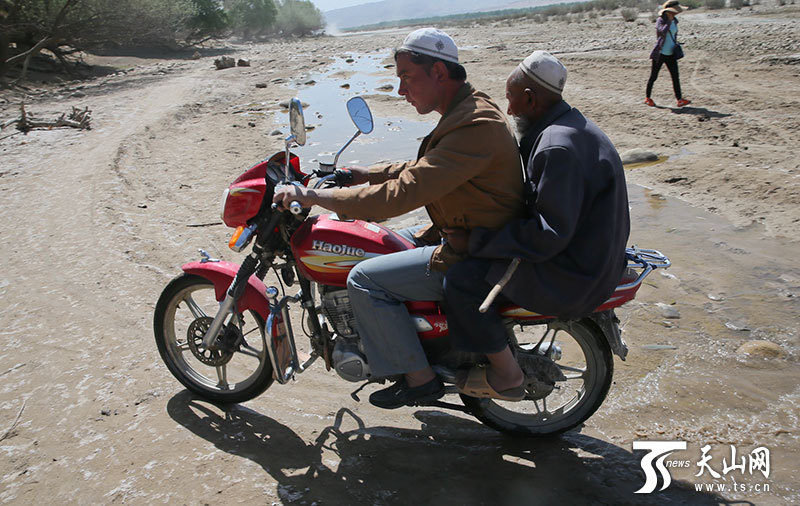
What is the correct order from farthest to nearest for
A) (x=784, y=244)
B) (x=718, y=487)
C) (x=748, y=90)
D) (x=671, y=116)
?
(x=748, y=90)
(x=671, y=116)
(x=784, y=244)
(x=718, y=487)

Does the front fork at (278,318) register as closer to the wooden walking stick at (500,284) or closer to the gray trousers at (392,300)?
the gray trousers at (392,300)

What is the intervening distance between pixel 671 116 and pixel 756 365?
7.34 meters

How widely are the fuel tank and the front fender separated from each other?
A: 37 centimetres

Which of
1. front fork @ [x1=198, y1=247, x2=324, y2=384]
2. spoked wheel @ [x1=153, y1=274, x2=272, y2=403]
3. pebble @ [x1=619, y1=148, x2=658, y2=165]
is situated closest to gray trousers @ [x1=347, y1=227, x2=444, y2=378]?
front fork @ [x1=198, y1=247, x2=324, y2=384]

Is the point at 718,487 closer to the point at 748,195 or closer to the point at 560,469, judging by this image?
the point at 560,469

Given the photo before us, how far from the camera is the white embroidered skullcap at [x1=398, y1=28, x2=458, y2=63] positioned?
8.91 ft

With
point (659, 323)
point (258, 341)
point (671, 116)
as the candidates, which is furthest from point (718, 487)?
point (671, 116)

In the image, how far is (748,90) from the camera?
1108 centimetres

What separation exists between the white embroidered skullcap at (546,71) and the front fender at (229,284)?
1.78 metres

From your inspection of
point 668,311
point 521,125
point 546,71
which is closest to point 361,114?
point 521,125

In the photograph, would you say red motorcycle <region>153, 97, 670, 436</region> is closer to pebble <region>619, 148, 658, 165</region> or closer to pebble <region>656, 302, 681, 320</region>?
pebble <region>656, 302, 681, 320</region>

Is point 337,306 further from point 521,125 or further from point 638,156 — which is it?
point 638,156

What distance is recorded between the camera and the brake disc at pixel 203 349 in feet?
11.8

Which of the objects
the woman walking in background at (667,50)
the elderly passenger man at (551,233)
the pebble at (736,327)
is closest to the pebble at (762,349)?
the pebble at (736,327)
